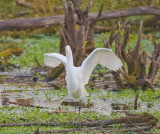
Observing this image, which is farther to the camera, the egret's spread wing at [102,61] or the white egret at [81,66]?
the egret's spread wing at [102,61]

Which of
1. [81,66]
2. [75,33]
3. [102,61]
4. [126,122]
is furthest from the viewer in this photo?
[75,33]

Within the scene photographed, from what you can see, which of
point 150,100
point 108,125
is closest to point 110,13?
point 150,100

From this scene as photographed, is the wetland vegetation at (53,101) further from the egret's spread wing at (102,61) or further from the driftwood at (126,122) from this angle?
the egret's spread wing at (102,61)

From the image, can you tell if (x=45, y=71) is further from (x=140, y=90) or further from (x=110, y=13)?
(x=110, y=13)

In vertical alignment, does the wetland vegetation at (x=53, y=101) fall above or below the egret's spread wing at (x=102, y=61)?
below

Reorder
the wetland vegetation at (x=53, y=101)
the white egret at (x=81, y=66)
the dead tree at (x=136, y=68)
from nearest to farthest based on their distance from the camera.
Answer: the wetland vegetation at (x=53, y=101), the white egret at (x=81, y=66), the dead tree at (x=136, y=68)

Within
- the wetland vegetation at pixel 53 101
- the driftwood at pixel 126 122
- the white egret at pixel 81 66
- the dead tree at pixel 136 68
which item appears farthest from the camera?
the dead tree at pixel 136 68

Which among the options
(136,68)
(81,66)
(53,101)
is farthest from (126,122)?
(136,68)

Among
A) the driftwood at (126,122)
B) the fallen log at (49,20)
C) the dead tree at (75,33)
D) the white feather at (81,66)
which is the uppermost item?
the fallen log at (49,20)

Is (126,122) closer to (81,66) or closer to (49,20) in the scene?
(81,66)

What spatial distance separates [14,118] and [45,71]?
7616mm

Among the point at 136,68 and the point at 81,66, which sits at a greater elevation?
the point at 136,68

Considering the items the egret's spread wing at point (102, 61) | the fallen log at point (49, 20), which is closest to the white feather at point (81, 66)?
the egret's spread wing at point (102, 61)

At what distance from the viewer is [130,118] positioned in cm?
752
